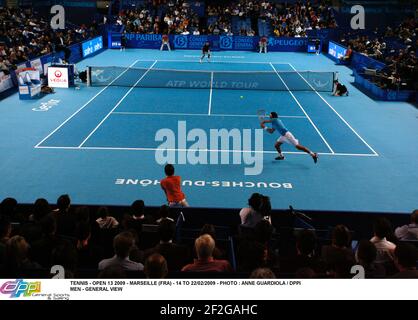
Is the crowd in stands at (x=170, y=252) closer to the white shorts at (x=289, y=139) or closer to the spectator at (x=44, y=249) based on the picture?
the spectator at (x=44, y=249)

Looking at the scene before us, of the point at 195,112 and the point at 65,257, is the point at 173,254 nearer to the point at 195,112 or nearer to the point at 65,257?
the point at 65,257

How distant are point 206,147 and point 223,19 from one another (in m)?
35.7

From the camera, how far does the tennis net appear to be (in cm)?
2503

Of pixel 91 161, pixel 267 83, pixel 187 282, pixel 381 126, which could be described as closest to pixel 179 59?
pixel 267 83

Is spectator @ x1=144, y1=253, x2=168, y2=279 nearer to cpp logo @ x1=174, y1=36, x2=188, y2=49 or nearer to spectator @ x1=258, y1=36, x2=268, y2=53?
spectator @ x1=258, y1=36, x2=268, y2=53

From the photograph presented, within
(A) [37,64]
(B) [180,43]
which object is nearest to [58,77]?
(A) [37,64]

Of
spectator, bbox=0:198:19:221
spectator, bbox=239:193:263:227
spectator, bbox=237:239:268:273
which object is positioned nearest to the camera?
spectator, bbox=237:239:268:273

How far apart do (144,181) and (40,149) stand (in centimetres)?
446

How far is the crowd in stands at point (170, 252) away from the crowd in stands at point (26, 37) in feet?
62.8

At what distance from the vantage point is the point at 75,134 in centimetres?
1633

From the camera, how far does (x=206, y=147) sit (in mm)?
15133

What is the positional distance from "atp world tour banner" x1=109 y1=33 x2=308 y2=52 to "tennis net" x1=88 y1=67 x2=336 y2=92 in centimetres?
1583

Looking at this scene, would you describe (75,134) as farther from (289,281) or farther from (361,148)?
(289,281)

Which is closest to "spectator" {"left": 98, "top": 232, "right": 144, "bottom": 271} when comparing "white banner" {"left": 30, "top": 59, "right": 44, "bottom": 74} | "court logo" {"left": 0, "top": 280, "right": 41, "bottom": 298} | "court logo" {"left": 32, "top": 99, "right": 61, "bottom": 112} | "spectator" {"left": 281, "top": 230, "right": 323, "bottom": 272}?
"spectator" {"left": 281, "top": 230, "right": 323, "bottom": 272}
